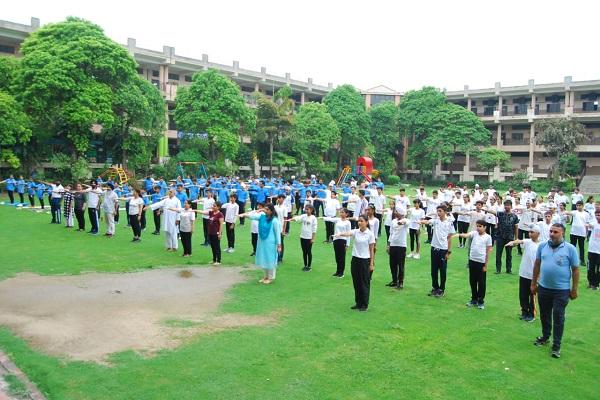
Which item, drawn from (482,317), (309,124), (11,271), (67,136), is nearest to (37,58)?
(67,136)

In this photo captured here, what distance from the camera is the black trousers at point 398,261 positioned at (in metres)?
9.85

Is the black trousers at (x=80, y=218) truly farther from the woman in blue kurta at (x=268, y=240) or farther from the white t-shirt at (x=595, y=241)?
the white t-shirt at (x=595, y=241)

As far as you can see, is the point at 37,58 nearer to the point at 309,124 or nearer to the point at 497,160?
the point at 309,124

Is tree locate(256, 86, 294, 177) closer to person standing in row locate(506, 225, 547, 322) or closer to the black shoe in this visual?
person standing in row locate(506, 225, 547, 322)

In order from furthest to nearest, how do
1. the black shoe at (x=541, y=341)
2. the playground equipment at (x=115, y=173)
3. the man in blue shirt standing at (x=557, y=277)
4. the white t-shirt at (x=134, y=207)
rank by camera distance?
the playground equipment at (x=115, y=173) → the white t-shirt at (x=134, y=207) → the black shoe at (x=541, y=341) → the man in blue shirt standing at (x=557, y=277)

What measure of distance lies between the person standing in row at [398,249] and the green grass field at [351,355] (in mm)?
273

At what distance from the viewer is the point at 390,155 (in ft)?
175

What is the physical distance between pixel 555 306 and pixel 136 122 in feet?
97.3

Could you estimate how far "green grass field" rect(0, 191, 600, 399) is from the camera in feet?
17.7

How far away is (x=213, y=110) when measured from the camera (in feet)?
114

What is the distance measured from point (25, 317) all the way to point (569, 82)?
53.2m

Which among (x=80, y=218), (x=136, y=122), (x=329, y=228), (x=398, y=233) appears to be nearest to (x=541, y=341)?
(x=398, y=233)

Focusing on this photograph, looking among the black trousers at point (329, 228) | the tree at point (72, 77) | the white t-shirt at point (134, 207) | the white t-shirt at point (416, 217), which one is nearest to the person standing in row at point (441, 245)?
the white t-shirt at point (416, 217)

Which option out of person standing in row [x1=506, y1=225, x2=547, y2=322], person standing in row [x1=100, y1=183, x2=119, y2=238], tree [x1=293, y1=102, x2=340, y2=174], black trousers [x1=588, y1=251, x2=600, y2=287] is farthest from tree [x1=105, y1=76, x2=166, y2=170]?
person standing in row [x1=506, y1=225, x2=547, y2=322]
